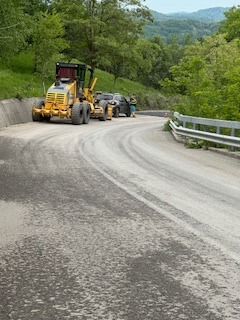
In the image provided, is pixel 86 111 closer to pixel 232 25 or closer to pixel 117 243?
pixel 117 243

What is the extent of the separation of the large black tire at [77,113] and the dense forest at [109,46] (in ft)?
14.9

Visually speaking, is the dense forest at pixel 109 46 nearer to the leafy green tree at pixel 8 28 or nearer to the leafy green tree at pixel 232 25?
the leafy green tree at pixel 8 28

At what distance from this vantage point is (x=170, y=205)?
723 cm

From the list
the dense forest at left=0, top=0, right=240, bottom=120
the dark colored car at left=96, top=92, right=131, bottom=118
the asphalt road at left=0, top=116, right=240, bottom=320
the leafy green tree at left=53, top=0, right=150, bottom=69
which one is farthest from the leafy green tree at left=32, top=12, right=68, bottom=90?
the asphalt road at left=0, top=116, right=240, bottom=320

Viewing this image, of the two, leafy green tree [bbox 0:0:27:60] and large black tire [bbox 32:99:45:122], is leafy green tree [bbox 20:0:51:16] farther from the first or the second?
large black tire [bbox 32:99:45:122]

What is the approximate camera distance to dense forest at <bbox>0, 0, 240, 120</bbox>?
69.8 ft

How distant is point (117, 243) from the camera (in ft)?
17.3

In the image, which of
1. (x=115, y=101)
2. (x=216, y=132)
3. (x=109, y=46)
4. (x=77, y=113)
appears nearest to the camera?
(x=216, y=132)

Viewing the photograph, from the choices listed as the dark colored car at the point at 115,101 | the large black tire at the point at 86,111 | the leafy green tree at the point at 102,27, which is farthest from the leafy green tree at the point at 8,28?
the leafy green tree at the point at 102,27

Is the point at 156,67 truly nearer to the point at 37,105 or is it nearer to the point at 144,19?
the point at 144,19

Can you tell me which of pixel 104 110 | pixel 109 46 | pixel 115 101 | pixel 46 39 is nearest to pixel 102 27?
pixel 109 46

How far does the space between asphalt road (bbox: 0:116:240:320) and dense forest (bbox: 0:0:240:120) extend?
29.7ft

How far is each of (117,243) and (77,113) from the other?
20652 millimetres

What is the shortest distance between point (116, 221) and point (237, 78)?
1189cm
